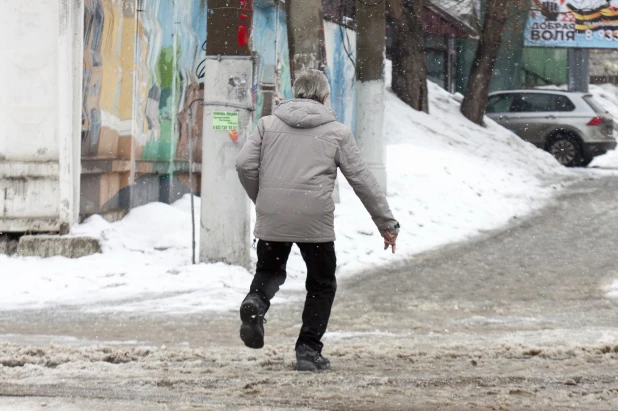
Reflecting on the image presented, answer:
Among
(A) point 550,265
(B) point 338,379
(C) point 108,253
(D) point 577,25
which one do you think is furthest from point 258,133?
(D) point 577,25

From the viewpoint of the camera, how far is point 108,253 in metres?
9.84

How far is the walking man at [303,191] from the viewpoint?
5.69 meters

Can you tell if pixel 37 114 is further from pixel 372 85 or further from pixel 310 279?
pixel 372 85

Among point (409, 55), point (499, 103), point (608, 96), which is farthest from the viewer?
point (608, 96)

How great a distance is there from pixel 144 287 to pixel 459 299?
2489 mm

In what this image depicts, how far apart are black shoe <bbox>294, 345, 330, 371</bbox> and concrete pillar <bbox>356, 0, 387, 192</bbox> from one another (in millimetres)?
9372

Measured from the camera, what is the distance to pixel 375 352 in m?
6.29

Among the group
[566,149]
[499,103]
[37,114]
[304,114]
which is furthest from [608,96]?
[304,114]

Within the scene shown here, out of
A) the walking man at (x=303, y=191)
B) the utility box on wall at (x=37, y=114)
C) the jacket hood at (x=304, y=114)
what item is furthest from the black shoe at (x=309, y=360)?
the utility box on wall at (x=37, y=114)

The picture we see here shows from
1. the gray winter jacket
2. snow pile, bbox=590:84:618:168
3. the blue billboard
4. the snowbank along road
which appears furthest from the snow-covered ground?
snow pile, bbox=590:84:618:168

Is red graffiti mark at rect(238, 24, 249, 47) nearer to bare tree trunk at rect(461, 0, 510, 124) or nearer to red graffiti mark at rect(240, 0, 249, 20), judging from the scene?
red graffiti mark at rect(240, 0, 249, 20)

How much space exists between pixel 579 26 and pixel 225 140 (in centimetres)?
2295

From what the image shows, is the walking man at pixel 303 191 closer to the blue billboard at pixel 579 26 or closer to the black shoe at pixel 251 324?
the black shoe at pixel 251 324

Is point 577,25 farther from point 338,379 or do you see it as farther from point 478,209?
point 338,379
